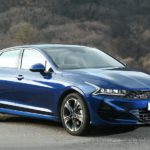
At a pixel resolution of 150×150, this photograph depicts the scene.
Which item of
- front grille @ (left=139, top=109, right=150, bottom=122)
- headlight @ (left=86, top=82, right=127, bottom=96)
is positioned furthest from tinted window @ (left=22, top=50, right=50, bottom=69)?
front grille @ (left=139, top=109, right=150, bottom=122)

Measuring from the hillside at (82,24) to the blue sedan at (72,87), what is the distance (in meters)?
57.9

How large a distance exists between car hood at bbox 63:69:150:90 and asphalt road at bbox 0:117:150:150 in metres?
0.74

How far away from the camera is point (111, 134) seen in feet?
28.7

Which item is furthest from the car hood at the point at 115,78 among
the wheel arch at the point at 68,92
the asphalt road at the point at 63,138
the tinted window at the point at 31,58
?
the tinted window at the point at 31,58

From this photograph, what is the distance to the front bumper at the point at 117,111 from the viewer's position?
8242 mm

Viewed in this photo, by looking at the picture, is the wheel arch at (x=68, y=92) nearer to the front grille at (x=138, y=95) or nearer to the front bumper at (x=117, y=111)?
the front bumper at (x=117, y=111)

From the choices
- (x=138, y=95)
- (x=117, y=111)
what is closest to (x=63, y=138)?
(x=117, y=111)

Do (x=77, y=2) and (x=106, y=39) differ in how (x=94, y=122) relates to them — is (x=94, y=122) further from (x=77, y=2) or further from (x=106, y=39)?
(x=77, y=2)

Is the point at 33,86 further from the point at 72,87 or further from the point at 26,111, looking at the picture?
the point at 72,87

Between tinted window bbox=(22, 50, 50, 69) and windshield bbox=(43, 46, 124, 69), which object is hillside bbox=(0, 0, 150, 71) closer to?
windshield bbox=(43, 46, 124, 69)

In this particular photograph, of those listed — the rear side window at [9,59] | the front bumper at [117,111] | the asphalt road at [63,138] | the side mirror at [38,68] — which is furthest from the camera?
the rear side window at [9,59]

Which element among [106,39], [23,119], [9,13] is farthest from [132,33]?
[23,119]

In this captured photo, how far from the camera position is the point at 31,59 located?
9906 mm

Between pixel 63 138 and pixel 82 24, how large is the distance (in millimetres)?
88167
